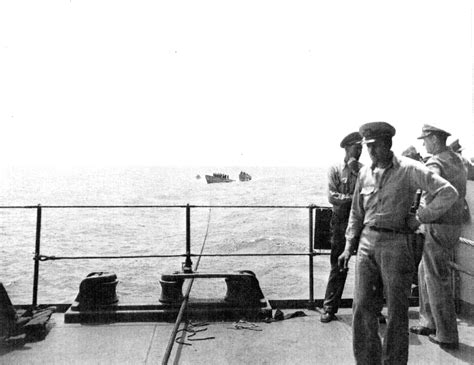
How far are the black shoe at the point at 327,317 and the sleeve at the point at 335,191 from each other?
1193 millimetres

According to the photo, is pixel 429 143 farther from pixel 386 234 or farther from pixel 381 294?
pixel 381 294

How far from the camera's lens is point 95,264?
28047mm

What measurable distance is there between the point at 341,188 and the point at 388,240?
1.62 meters

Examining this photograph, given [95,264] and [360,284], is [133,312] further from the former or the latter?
[95,264]

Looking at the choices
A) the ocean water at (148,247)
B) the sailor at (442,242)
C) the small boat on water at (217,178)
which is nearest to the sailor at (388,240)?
the sailor at (442,242)

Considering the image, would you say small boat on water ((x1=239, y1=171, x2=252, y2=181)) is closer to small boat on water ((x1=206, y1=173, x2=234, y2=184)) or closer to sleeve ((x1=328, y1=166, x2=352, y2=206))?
small boat on water ((x1=206, y1=173, x2=234, y2=184))

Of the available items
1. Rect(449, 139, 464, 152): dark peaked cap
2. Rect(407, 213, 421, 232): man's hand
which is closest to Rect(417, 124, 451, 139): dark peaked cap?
Rect(449, 139, 464, 152): dark peaked cap

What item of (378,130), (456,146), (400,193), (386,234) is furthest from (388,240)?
(456,146)

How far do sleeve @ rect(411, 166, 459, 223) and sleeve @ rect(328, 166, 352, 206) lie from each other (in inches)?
56.4

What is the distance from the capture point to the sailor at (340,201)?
4699 mm

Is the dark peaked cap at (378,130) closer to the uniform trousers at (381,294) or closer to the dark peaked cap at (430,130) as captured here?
the uniform trousers at (381,294)

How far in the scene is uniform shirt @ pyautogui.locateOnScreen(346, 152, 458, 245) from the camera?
124 inches

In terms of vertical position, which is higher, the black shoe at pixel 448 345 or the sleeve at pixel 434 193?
the sleeve at pixel 434 193

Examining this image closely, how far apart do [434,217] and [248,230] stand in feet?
107
